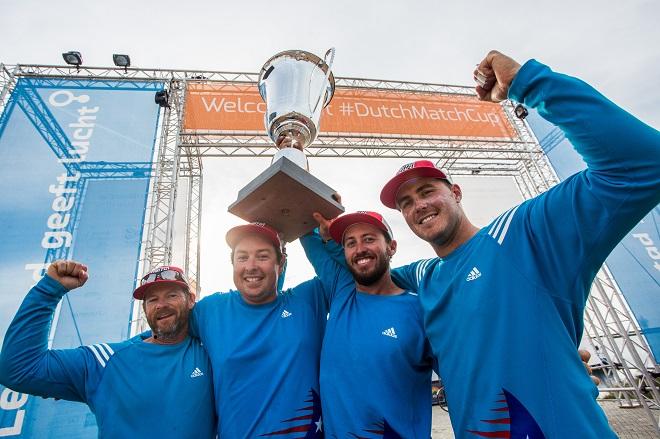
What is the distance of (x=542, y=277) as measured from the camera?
1.30 m

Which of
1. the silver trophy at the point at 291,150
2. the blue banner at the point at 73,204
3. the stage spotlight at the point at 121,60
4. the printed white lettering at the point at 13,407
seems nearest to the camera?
the silver trophy at the point at 291,150

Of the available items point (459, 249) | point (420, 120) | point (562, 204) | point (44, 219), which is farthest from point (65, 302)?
point (420, 120)

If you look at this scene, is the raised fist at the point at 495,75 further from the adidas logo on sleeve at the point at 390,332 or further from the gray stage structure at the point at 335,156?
the gray stage structure at the point at 335,156

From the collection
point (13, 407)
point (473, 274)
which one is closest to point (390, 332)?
point (473, 274)

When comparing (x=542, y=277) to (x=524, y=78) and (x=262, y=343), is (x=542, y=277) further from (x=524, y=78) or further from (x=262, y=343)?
(x=262, y=343)

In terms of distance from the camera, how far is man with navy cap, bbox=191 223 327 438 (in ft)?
5.21

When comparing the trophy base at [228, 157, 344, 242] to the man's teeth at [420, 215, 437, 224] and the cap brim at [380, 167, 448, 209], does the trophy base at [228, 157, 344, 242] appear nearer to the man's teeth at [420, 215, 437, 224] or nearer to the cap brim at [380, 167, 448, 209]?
the cap brim at [380, 167, 448, 209]

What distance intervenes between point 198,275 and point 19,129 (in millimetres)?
4133

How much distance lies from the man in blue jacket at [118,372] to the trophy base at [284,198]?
0.98 meters

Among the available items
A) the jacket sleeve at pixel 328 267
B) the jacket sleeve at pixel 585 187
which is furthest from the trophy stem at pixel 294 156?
the jacket sleeve at pixel 585 187

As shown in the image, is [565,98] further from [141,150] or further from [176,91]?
[176,91]

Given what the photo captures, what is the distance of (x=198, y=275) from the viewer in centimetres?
746

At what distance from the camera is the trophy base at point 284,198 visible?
150 centimetres

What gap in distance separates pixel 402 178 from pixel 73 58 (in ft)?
23.8
